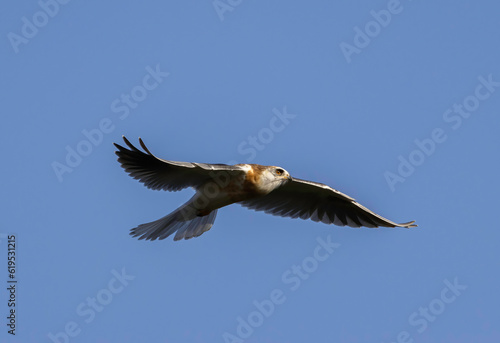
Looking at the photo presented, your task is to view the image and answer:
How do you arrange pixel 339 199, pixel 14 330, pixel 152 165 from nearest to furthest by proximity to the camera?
1. pixel 152 165
2. pixel 14 330
3. pixel 339 199

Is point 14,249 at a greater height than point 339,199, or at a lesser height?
greater

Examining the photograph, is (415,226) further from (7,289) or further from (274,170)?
(7,289)

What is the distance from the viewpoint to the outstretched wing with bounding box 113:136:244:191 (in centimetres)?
1127

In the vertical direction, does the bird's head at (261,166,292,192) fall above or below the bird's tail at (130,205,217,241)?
below

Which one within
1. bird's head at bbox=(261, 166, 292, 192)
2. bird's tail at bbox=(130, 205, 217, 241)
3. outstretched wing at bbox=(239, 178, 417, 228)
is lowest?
outstretched wing at bbox=(239, 178, 417, 228)

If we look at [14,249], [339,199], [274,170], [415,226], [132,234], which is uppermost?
[14,249]

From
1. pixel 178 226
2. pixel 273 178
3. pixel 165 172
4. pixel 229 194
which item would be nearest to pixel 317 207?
pixel 273 178

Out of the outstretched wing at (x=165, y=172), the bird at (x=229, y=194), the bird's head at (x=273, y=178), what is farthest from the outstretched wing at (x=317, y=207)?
the outstretched wing at (x=165, y=172)

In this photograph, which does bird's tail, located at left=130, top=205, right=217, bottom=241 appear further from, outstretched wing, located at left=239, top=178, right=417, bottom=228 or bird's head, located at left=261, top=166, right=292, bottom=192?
bird's head, located at left=261, top=166, right=292, bottom=192

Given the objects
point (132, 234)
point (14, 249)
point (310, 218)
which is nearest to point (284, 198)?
point (310, 218)

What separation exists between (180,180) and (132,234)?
4.02 feet

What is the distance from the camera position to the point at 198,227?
12523mm

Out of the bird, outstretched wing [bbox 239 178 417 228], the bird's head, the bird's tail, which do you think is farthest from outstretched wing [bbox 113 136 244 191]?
outstretched wing [bbox 239 178 417 228]

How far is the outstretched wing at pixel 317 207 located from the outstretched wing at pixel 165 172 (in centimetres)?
153
